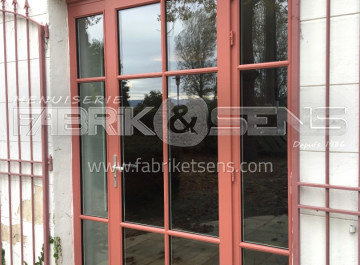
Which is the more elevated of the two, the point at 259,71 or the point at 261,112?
the point at 259,71

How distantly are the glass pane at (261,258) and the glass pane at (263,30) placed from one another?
1.14 meters

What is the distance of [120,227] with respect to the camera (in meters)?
2.68

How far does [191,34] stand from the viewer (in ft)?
7.74

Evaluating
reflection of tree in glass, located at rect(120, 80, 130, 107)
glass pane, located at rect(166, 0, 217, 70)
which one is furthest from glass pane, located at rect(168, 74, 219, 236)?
reflection of tree in glass, located at rect(120, 80, 130, 107)

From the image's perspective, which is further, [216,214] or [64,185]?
[64,185]

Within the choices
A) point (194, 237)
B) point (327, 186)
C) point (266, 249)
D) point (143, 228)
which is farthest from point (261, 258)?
point (143, 228)

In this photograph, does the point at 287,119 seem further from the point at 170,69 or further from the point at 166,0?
the point at 166,0

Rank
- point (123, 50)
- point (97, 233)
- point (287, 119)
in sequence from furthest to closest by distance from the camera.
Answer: point (97, 233) < point (123, 50) < point (287, 119)

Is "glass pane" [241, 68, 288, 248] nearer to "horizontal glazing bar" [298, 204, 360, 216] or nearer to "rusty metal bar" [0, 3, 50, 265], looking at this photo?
"horizontal glazing bar" [298, 204, 360, 216]

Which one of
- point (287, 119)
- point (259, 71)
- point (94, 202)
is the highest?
point (259, 71)

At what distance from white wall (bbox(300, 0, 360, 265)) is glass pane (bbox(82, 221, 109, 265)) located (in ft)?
5.07

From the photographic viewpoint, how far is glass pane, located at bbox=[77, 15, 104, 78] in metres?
2.76

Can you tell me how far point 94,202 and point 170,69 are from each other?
4.03ft

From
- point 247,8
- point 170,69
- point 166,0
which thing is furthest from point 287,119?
point 166,0
